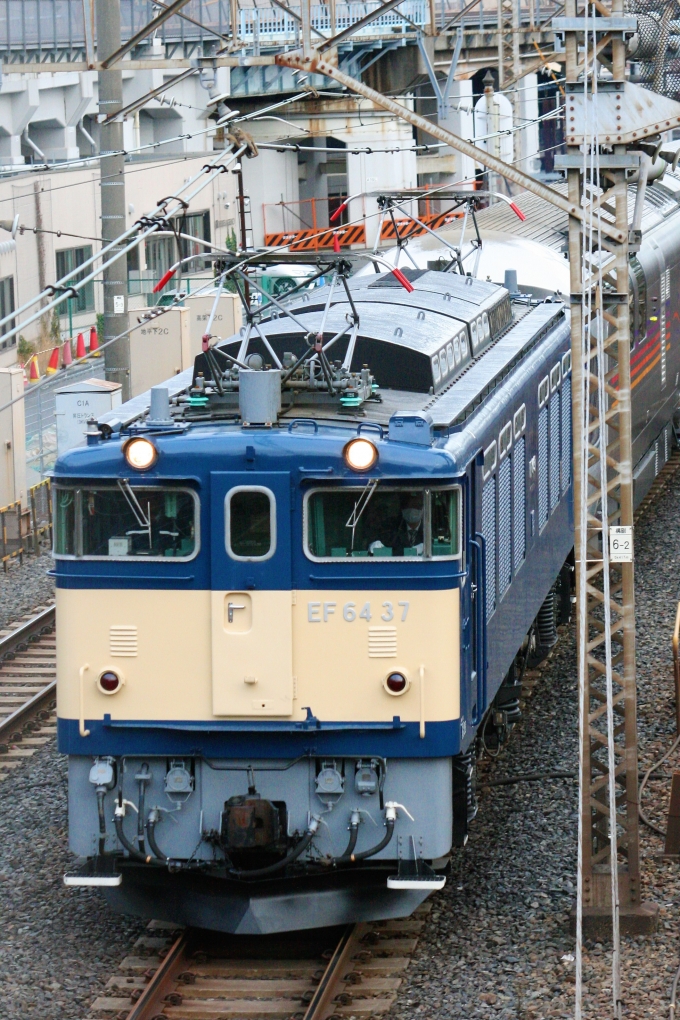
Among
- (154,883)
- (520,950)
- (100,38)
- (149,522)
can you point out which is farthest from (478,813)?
(100,38)

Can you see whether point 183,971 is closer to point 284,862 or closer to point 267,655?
point 284,862

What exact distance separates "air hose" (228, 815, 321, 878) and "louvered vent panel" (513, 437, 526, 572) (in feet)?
10.2

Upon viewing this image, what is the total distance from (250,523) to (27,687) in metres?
6.27

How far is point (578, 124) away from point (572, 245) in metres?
0.63

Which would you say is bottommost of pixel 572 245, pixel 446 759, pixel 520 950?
pixel 520 950

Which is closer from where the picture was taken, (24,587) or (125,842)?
(125,842)

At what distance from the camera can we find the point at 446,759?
8.30m

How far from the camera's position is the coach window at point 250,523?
322 inches

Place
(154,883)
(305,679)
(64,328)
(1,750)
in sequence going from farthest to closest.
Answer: (64,328), (1,750), (154,883), (305,679)

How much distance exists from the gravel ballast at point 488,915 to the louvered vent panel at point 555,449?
176 centimetres

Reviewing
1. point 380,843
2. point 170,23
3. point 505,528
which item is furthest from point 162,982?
point 170,23

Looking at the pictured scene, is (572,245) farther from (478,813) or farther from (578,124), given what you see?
(478,813)

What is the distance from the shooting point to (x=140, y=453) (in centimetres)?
828

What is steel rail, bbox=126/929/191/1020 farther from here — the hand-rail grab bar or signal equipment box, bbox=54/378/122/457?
signal equipment box, bbox=54/378/122/457
